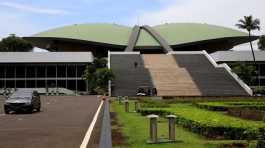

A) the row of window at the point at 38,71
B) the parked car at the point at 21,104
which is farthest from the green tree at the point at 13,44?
the parked car at the point at 21,104

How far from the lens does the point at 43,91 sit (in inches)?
3597

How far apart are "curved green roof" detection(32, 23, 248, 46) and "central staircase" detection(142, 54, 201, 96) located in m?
14.0

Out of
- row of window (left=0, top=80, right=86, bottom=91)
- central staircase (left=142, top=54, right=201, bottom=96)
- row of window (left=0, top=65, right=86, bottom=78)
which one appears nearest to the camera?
central staircase (left=142, top=54, right=201, bottom=96)

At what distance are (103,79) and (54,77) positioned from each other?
23.5 metres

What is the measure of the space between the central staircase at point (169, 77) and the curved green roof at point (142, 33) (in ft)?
45.9

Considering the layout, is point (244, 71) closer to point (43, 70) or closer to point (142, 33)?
point (43, 70)

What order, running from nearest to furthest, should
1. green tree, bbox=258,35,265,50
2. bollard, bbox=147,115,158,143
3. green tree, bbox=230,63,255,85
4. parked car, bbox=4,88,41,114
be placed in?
1. bollard, bbox=147,115,158,143
2. parked car, bbox=4,88,41,114
3. green tree, bbox=230,63,255,85
4. green tree, bbox=258,35,265,50

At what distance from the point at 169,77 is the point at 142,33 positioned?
37037mm

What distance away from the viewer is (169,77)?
256 feet

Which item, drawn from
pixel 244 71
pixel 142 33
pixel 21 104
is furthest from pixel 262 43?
pixel 21 104

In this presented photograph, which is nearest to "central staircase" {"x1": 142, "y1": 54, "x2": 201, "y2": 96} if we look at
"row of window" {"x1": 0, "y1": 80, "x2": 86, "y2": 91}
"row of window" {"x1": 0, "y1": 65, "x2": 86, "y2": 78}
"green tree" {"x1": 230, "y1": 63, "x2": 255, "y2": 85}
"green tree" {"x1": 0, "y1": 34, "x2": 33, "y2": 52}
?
"green tree" {"x1": 230, "y1": 63, "x2": 255, "y2": 85}

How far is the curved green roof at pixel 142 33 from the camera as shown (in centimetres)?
10694

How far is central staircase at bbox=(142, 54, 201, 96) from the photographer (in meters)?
70.1

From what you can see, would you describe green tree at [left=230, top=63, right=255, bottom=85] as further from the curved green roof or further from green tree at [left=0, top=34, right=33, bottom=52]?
green tree at [left=0, top=34, right=33, bottom=52]
